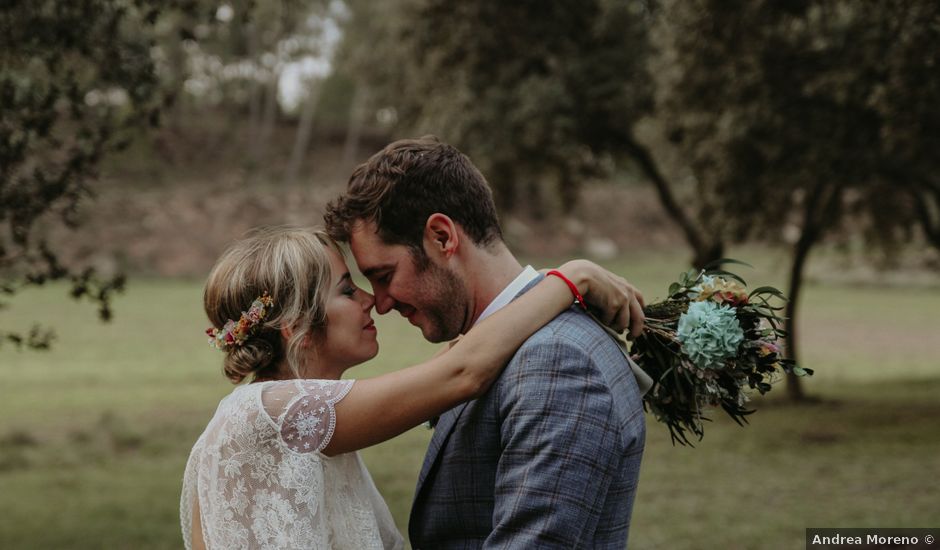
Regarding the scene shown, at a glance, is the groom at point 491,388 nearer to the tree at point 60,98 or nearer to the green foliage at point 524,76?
the tree at point 60,98

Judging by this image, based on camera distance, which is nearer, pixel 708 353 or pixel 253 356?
pixel 708 353

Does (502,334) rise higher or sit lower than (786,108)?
lower

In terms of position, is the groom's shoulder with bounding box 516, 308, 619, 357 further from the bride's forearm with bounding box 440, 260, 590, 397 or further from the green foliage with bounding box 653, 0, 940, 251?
the green foliage with bounding box 653, 0, 940, 251

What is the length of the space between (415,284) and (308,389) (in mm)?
465

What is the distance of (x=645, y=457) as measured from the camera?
14609 mm

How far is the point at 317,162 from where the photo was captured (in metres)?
55.9

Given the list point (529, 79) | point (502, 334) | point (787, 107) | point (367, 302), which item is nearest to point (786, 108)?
point (787, 107)

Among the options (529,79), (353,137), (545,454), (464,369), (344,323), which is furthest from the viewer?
(353,137)

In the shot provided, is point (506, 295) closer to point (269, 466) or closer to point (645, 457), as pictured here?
point (269, 466)

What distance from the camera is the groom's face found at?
300cm

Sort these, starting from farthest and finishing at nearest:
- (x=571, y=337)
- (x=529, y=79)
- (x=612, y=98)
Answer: (x=612, y=98)
(x=529, y=79)
(x=571, y=337)

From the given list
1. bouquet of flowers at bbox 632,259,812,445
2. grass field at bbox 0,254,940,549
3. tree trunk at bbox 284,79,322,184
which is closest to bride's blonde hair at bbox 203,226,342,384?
bouquet of flowers at bbox 632,259,812,445

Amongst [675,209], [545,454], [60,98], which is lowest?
[545,454]

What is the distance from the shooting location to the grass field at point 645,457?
1062 cm
